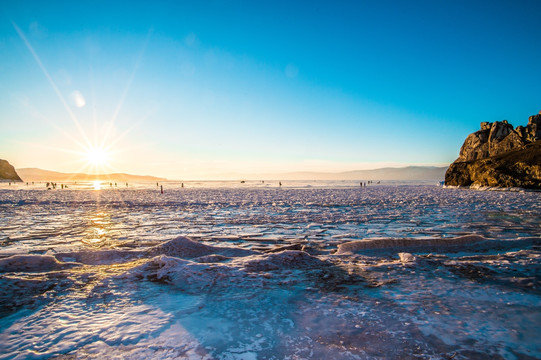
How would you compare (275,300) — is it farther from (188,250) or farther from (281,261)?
(188,250)

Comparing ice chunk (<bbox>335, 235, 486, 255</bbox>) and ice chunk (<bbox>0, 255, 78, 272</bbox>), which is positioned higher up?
ice chunk (<bbox>0, 255, 78, 272</bbox>)

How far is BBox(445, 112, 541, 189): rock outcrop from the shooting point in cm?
3566

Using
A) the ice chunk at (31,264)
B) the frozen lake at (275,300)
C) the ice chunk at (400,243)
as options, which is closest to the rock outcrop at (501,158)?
the ice chunk at (400,243)

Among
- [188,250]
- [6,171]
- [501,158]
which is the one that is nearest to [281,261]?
[188,250]

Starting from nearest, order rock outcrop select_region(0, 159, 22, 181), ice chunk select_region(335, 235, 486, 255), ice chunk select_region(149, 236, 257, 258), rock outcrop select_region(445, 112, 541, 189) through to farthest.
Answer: ice chunk select_region(149, 236, 257, 258) < ice chunk select_region(335, 235, 486, 255) < rock outcrop select_region(445, 112, 541, 189) < rock outcrop select_region(0, 159, 22, 181)

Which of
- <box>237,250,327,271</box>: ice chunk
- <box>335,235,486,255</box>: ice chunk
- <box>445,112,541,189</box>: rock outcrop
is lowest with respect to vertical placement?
<box>335,235,486,255</box>: ice chunk

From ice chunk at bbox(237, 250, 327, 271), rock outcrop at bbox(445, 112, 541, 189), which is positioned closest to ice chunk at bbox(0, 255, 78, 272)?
ice chunk at bbox(237, 250, 327, 271)

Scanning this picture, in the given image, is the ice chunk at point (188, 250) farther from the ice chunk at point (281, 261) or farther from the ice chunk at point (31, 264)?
the ice chunk at point (31, 264)

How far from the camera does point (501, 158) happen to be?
137 ft

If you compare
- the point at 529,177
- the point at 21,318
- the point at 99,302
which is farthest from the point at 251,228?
the point at 529,177

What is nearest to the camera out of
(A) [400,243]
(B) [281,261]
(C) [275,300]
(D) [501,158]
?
(C) [275,300]

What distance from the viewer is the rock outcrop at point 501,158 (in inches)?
1404

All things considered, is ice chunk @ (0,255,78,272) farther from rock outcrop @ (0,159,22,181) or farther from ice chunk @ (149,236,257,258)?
rock outcrop @ (0,159,22,181)

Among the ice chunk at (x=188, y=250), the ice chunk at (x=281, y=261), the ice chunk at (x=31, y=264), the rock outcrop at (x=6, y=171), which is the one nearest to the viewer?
the ice chunk at (x=31, y=264)
